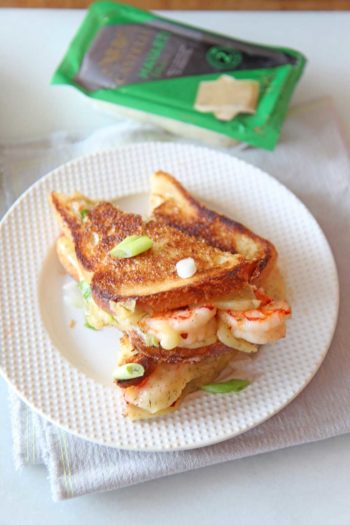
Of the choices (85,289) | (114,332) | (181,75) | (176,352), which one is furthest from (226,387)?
(181,75)

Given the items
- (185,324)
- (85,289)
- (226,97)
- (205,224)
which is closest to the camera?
(185,324)

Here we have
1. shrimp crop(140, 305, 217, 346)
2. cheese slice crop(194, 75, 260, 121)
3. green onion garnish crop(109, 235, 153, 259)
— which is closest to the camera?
shrimp crop(140, 305, 217, 346)

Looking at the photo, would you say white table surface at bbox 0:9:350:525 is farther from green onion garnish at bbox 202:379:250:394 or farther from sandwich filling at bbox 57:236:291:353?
sandwich filling at bbox 57:236:291:353

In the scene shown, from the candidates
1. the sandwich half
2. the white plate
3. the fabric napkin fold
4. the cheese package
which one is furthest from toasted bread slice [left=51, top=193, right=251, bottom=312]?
the cheese package

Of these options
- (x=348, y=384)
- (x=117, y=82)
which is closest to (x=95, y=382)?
(x=348, y=384)

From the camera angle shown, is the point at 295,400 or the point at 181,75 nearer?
the point at 295,400

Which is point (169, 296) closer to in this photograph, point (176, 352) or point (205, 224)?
point (176, 352)
